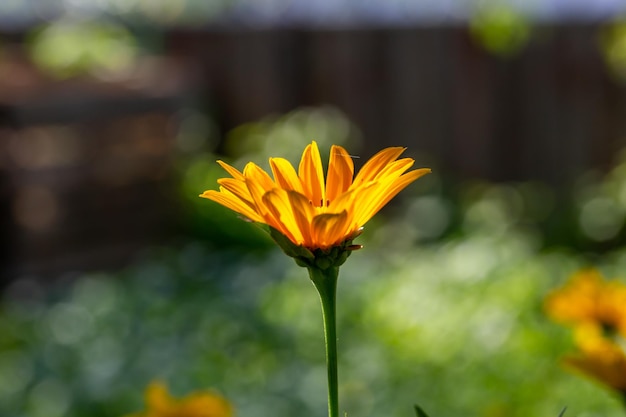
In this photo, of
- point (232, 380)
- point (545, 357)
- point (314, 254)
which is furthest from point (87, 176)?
point (314, 254)

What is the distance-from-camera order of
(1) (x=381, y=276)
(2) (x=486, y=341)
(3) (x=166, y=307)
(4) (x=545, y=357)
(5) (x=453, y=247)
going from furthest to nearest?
(5) (x=453, y=247)
(1) (x=381, y=276)
(3) (x=166, y=307)
(2) (x=486, y=341)
(4) (x=545, y=357)

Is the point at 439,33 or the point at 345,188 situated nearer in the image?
the point at 345,188

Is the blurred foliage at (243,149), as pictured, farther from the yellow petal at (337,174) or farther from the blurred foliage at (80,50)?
the yellow petal at (337,174)

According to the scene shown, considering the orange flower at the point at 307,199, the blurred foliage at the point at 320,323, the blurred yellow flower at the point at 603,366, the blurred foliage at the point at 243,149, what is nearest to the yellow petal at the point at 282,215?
the orange flower at the point at 307,199

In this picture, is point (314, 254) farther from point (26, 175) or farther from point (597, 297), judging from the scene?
point (26, 175)

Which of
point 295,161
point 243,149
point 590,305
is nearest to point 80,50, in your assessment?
point 243,149

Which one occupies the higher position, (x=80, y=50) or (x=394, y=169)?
(x=80, y=50)

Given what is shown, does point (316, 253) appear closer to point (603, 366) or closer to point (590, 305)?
point (603, 366)
